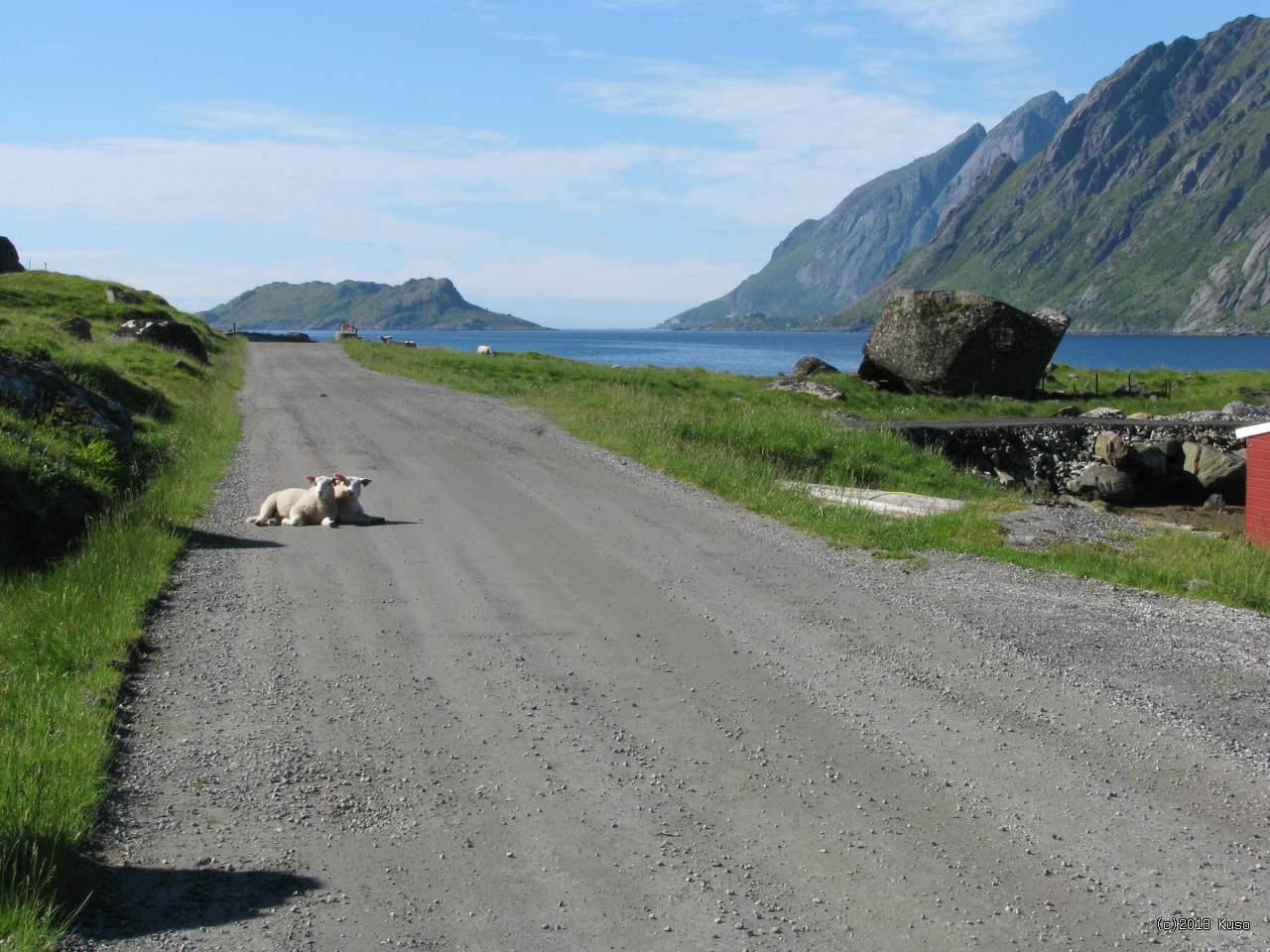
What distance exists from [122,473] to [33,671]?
842cm

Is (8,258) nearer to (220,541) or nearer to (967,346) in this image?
(967,346)

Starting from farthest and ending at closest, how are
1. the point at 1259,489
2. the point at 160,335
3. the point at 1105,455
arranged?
the point at 160,335
the point at 1105,455
the point at 1259,489

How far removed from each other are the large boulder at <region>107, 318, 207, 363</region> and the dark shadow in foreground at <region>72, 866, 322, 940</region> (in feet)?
124

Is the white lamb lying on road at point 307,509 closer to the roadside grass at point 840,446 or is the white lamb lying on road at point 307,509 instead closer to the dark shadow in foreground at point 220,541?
the dark shadow in foreground at point 220,541

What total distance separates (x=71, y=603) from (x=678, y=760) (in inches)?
219

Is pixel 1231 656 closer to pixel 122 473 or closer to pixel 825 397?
pixel 122 473

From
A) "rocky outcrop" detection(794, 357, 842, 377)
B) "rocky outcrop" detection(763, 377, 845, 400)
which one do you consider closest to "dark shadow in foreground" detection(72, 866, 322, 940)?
"rocky outcrop" detection(763, 377, 845, 400)

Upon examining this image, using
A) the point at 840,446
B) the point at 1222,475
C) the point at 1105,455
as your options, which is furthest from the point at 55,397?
the point at 1222,475

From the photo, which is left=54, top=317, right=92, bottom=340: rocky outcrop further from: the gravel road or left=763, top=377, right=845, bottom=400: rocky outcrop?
the gravel road

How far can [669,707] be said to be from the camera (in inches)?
285

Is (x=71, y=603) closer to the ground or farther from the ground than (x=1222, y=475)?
farther from the ground

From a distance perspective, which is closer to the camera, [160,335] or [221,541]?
[221,541]

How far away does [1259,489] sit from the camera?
19891 millimetres

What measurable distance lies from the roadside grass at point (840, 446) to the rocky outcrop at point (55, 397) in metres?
8.91
